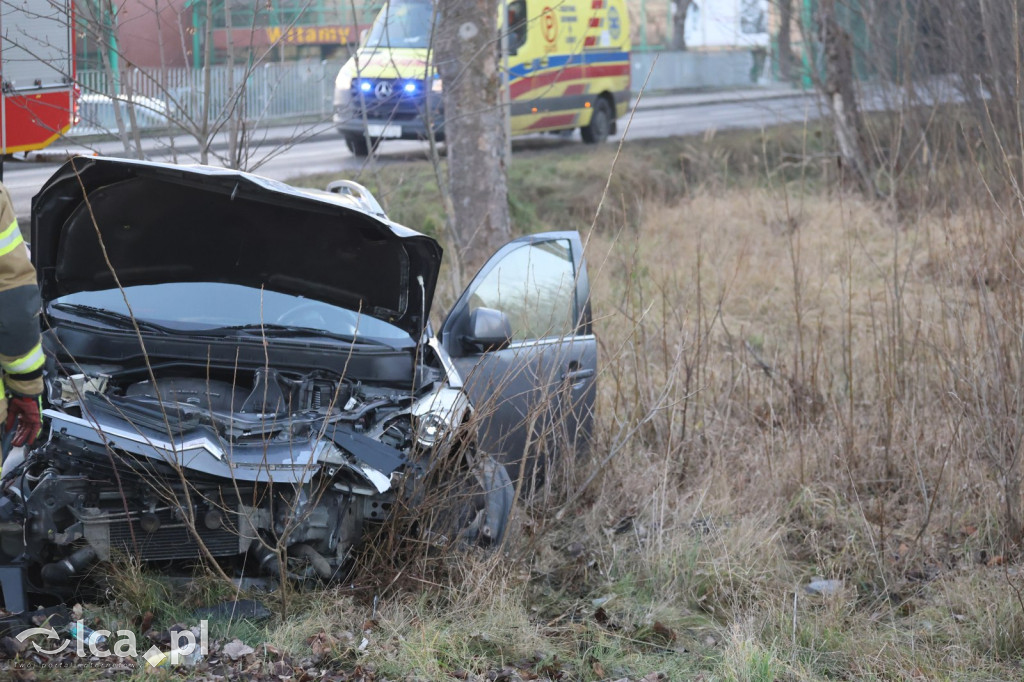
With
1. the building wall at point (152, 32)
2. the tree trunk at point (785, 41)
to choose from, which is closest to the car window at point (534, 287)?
the building wall at point (152, 32)

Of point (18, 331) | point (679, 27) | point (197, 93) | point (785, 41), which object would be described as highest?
point (679, 27)

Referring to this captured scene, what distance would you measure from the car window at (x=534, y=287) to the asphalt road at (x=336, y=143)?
2.65 ft

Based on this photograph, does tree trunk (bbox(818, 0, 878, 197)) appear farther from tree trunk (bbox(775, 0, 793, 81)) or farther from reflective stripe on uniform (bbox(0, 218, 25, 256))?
reflective stripe on uniform (bbox(0, 218, 25, 256))

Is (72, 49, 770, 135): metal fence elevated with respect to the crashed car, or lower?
elevated

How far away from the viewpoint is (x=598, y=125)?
59.0 feet

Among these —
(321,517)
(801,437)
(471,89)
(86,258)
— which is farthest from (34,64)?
(801,437)

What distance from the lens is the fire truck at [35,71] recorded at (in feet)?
18.7

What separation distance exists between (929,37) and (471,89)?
624cm

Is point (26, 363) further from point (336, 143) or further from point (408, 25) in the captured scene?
point (336, 143)

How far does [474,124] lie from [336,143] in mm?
7862

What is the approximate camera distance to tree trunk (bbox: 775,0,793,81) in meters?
14.3

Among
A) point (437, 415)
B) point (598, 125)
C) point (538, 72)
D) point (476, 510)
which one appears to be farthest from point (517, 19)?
point (437, 415)

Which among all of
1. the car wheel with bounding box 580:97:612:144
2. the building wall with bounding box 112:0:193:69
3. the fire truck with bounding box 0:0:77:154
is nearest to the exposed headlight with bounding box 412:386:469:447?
the fire truck with bounding box 0:0:77:154

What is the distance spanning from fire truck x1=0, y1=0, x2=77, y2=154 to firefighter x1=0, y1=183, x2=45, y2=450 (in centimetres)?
235
